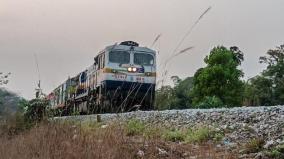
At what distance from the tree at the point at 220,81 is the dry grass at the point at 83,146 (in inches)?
1205

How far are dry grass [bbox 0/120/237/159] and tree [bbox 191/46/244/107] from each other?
1205 inches

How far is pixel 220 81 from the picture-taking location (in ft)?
121

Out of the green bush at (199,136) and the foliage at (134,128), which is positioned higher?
the foliage at (134,128)

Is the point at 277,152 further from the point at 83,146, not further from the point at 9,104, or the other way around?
the point at 9,104

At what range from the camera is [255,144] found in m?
5.48

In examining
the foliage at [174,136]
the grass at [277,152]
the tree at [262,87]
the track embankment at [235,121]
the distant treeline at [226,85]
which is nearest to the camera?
the grass at [277,152]

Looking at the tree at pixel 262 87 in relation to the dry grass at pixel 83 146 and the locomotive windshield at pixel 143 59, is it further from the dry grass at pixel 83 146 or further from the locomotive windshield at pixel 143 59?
the dry grass at pixel 83 146

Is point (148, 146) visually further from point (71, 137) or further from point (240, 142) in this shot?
point (240, 142)

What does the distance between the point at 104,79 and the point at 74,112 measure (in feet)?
39.7

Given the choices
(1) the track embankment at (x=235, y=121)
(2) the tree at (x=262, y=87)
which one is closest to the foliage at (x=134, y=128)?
(1) the track embankment at (x=235, y=121)

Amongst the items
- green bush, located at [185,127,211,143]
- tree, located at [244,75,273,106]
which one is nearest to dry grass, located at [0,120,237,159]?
green bush, located at [185,127,211,143]

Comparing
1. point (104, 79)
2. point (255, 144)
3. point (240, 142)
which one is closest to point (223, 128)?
point (240, 142)

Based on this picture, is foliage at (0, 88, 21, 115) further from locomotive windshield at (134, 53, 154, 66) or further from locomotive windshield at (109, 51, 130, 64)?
locomotive windshield at (134, 53, 154, 66)

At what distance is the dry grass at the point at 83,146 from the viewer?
4.03 metres
